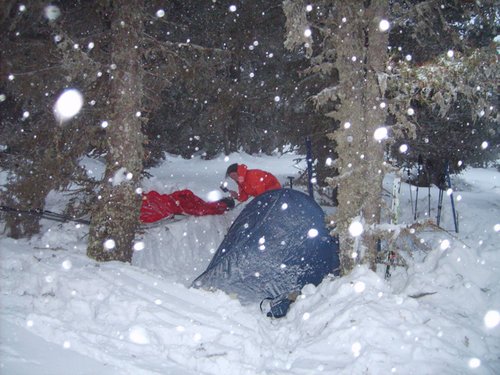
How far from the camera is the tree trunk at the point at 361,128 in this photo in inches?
218

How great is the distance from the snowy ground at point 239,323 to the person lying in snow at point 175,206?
276 cm

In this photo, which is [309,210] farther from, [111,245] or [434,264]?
[111,245]

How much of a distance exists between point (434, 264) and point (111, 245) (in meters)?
A: 4.82

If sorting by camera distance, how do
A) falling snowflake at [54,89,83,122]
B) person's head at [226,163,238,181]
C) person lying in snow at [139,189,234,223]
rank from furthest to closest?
person lying in snow at [139,189,234,223] → person's head at [226,163,238,181] → falling snowflake at [54,89,83,122]

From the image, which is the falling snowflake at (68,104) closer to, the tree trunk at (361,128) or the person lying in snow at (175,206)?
the person lying in snow at (175,206)

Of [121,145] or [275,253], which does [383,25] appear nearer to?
[275,253]

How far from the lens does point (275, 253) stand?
20.9 ft

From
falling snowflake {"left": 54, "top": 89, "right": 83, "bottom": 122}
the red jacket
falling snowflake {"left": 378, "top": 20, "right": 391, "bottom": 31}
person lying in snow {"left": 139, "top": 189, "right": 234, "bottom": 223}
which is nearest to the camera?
falling snowflake {"left": 378, "top": 20, "right": 391, "bottom": 31}

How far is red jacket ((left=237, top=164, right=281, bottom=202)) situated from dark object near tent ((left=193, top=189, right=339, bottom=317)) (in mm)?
1187

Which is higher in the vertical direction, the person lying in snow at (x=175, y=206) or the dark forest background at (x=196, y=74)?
the dark forest background at (x=196, y=74)

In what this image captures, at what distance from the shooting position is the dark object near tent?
20.2 ft

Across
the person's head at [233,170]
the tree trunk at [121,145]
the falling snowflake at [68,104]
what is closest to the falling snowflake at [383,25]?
the tree trunk at [121,145]

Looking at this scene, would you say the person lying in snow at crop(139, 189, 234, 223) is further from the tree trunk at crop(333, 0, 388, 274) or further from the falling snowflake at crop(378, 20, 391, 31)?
the falling snowflake at crop(378, 20, 391, 31)

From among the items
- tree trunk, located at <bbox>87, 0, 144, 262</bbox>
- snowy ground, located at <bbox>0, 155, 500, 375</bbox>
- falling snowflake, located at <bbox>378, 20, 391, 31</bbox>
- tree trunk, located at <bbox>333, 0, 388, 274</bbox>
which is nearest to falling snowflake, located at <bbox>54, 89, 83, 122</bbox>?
tree trunk, located at <bbox>87, 0, 144, 262</bbox>
